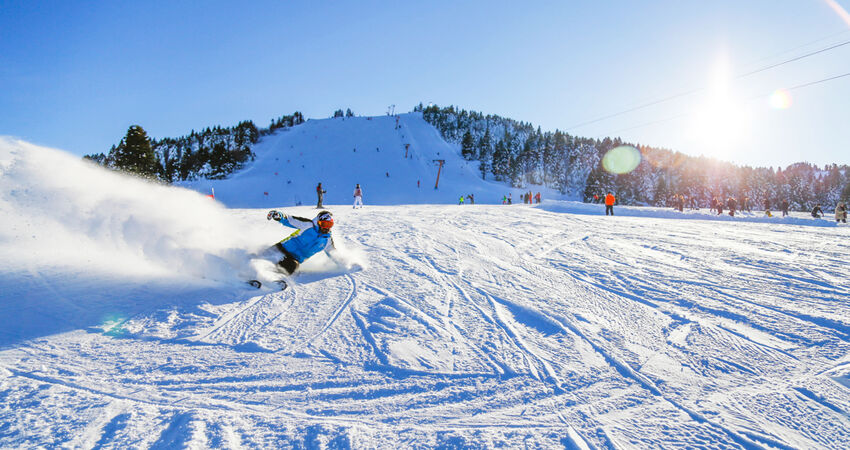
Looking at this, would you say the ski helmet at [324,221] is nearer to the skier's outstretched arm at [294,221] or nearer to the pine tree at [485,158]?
the skier's outstretched arm at [294,221]

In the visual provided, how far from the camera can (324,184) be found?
156ft

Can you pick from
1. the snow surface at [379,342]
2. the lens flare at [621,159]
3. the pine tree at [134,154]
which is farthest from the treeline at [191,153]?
the lens flare at [621,159]

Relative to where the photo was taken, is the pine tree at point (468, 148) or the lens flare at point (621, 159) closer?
the pine tree at point (468, 148)

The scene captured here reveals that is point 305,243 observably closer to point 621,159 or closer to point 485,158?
point 485,158

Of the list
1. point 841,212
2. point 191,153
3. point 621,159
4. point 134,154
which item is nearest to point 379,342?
point 841,212

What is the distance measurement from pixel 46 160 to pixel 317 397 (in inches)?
269

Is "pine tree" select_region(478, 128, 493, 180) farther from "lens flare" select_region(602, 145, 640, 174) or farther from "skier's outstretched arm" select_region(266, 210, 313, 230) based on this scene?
"skier's outstretched arm" select_region(266, 210, 313, 230)

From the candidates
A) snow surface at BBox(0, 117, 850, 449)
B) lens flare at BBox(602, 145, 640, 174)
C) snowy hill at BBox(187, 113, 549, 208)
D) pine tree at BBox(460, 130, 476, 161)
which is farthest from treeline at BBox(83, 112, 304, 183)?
lens flare at BBox(602, 145, 640, 174)

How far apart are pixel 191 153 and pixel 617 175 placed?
10241cm

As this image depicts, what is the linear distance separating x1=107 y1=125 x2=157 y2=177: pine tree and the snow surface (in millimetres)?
29803

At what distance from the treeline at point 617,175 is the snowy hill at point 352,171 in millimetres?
10548

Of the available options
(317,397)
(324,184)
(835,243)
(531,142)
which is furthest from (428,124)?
(317,397)

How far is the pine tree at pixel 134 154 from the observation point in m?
29.4

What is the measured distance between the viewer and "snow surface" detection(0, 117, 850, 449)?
194 centimetres
